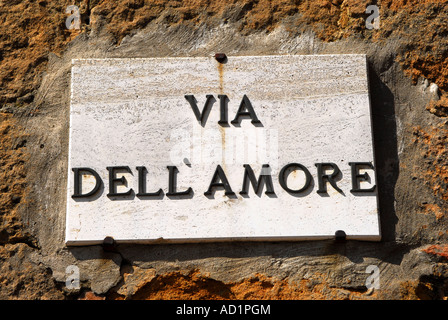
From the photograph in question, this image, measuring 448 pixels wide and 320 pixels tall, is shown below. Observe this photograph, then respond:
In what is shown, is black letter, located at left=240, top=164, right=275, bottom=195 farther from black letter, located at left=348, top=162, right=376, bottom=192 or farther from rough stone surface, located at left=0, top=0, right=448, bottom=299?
black letter, located at left=348, top=162, right=376, bottom=192

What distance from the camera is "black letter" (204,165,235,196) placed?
2.87m

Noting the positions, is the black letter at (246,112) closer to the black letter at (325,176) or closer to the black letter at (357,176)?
the black letter at (325,176)

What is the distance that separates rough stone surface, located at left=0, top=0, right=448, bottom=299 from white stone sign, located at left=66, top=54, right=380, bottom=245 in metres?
0.08

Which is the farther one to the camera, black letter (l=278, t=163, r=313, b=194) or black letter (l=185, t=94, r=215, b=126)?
black letter (l=185, t=94, r=215, b=126)

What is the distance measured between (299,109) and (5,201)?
4.10 feet

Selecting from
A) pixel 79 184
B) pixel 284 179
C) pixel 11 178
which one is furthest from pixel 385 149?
pixel 11 178

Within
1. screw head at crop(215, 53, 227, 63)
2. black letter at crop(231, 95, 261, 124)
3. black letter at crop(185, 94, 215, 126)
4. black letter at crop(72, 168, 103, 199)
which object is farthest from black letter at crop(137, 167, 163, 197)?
screw head at crop(215, 53, 227, 63)

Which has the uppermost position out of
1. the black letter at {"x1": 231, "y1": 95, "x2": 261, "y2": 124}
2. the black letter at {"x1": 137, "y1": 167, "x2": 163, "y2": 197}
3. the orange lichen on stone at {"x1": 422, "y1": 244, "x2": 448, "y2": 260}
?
the black letter at {"x1": 231, "y1": 95, "x2": 261, "y2": 124}

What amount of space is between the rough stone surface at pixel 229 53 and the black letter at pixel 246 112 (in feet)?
0.86

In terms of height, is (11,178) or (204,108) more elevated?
(204,108)

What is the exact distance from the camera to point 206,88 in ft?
9.89

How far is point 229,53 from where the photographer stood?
3109 millimetres

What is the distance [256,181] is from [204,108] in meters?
0.37

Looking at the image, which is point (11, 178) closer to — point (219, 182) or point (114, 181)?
point (114, 181)
